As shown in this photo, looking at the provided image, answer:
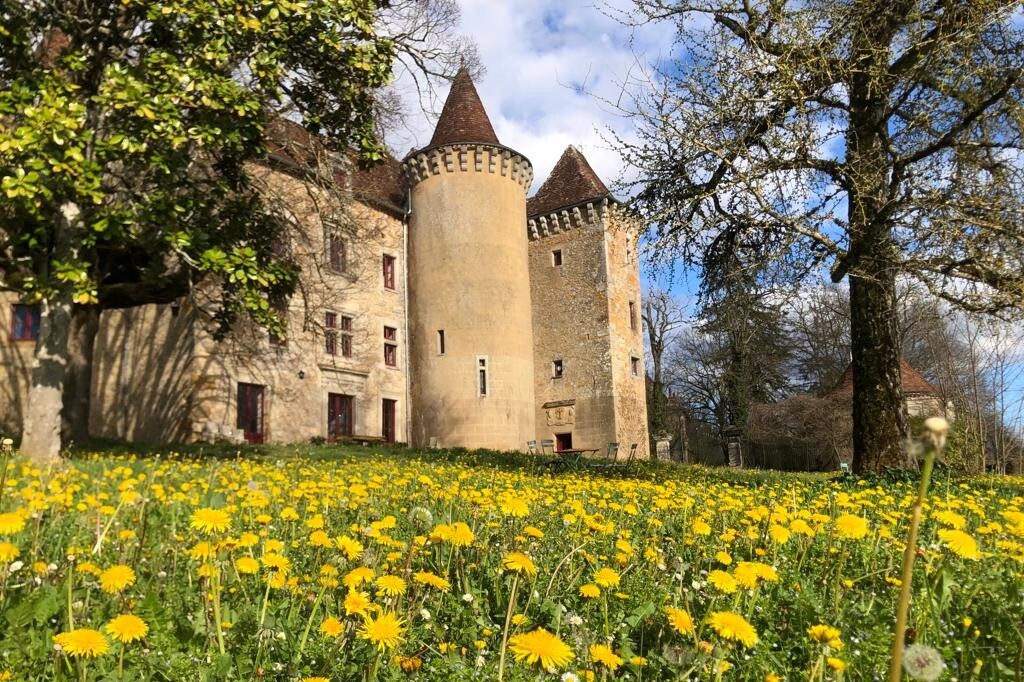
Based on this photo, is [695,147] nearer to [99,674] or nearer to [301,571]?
[301,571]

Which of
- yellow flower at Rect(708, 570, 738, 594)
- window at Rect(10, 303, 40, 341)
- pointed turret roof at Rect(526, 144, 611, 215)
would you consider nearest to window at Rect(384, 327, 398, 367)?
pointed turret roof at Rect(526, 144, 611, 215)

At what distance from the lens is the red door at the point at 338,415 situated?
85.4ft

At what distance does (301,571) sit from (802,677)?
7.40 feet

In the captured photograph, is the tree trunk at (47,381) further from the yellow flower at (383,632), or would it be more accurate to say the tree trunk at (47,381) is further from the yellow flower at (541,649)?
the yellow flower at (541,649)

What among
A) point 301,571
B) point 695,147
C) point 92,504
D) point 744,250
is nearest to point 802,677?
point 301,571

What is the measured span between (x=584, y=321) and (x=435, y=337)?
22.1ft

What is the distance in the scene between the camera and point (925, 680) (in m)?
1.18

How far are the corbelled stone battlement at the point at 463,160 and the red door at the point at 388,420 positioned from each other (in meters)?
9.58

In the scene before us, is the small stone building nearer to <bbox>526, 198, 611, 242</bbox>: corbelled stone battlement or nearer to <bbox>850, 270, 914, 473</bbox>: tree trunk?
<bbox>526, 198, 611, 242</bbox>: corbelled stone battlement

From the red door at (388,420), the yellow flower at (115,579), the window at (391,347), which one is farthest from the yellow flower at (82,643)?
the window at (391,347)

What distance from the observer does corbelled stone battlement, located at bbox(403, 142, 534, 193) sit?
28172 millimetres

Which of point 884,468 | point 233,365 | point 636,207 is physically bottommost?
point 884,468

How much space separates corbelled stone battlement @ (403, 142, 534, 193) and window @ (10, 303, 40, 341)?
1473 cm

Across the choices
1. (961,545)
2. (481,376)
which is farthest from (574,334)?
(961,545)
